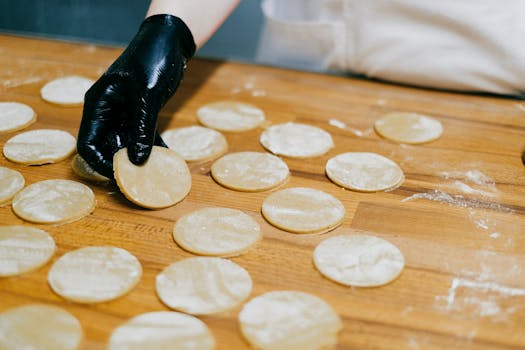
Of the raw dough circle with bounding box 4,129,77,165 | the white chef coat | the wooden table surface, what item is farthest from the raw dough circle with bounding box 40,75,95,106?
the white chef coat

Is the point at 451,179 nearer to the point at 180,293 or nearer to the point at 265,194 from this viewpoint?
the point at 265,194

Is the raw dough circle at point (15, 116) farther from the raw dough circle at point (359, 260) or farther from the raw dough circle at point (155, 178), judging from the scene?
the raw dough circle at point (359, 260)

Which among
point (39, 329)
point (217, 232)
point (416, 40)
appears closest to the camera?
point (39, 329)

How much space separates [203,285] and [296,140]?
0.63m

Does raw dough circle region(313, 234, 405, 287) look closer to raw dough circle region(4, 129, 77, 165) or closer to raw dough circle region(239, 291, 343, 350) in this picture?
raw dough circle region(239, 291, 343, 350)

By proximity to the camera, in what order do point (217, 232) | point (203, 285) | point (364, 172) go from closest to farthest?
point (203, 285)
point (217, 232)
point (364, 172)

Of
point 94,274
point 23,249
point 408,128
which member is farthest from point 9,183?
point 408,128

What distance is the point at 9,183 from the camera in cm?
144

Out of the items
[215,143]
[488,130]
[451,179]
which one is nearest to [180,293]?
[215,143]

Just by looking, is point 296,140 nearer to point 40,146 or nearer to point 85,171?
point 85,171

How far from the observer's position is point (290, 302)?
1.12 meters

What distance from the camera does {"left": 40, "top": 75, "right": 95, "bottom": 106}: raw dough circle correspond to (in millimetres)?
1813

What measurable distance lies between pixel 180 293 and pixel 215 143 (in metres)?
0.60

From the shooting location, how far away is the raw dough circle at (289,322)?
1.04 metres
